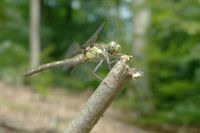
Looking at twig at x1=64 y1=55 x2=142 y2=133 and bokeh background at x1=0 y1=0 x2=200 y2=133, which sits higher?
bokeh background at x1=0 y1=0 x2=200 y2=133

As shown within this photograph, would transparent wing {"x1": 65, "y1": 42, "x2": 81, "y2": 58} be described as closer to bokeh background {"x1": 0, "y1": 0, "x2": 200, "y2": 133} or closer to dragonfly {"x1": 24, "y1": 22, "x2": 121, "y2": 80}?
dragonfly {"x1": 24, "y1": 22, "x2": 121, "y2": 80}

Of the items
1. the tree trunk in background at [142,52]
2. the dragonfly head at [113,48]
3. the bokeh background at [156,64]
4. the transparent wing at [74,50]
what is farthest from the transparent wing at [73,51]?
the tree trunk in background at [142,52]

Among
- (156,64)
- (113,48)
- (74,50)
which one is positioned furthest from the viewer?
(156,64)

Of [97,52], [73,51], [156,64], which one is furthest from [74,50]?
[156,64]

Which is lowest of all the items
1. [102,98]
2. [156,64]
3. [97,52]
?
[102,98]

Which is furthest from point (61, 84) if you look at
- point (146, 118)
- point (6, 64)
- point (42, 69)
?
point (42, 69)

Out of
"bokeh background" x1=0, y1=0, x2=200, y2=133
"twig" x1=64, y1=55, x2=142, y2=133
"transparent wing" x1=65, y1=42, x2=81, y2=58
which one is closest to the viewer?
"twig" x1=64, y1=55, x2=142, y2=133

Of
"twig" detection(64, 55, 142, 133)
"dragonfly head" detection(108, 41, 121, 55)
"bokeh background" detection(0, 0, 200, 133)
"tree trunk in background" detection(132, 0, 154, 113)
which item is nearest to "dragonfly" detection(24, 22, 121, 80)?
"dragonfly head" detection(108, 41, 121, 55)

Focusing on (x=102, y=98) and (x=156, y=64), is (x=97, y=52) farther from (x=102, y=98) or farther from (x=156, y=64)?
(x=156, y=64)

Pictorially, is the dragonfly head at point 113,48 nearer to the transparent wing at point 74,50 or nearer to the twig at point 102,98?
the transparent wing at point 74,50
